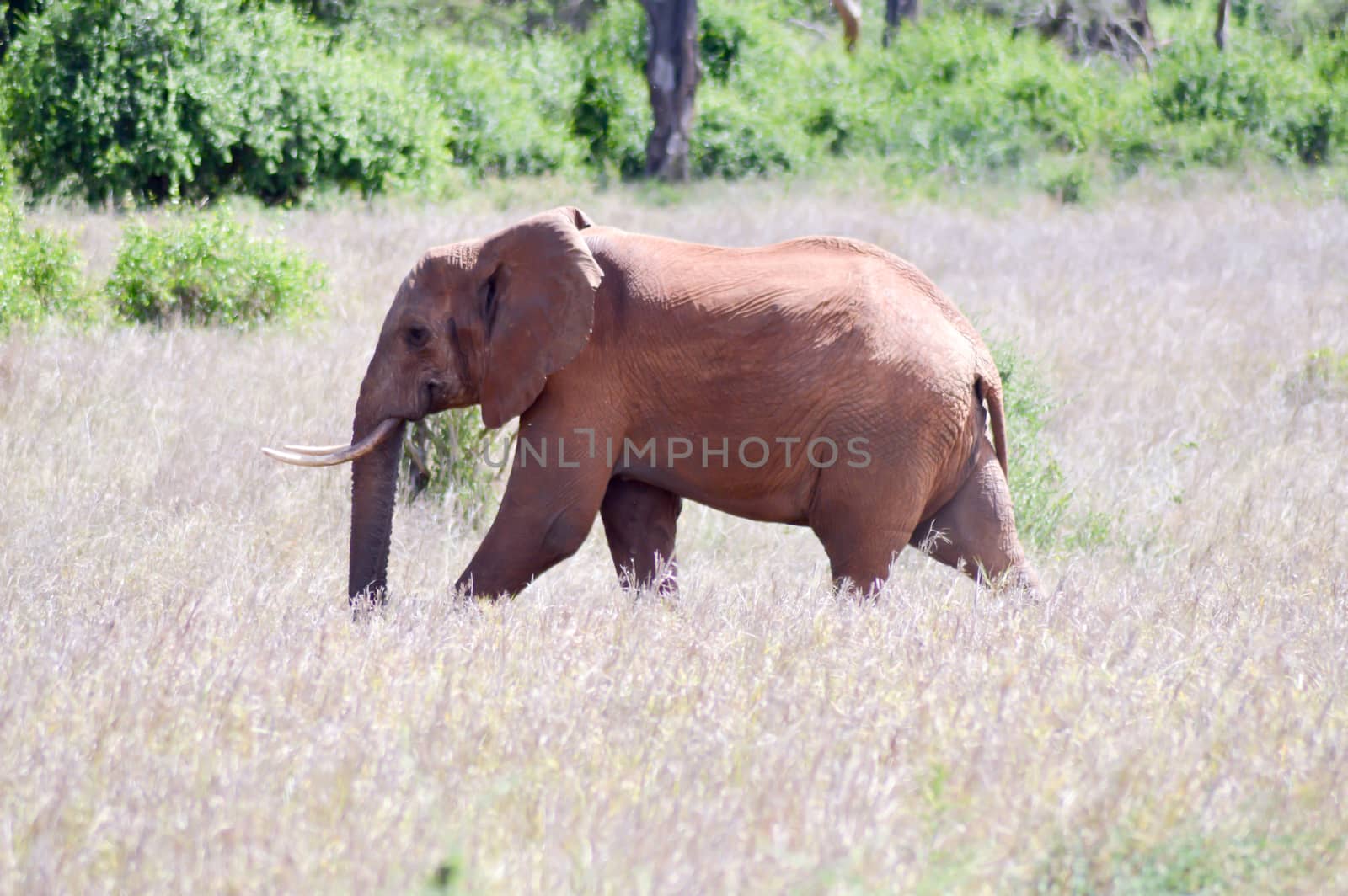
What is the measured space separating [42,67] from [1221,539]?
566 inches

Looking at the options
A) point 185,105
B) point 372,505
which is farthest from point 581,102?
point 372,505

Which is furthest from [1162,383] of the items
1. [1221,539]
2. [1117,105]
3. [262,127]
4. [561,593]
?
[1117,105]

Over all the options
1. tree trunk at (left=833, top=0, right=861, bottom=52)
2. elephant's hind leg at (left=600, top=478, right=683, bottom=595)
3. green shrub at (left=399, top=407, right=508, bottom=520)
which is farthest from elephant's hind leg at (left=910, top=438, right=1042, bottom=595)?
tree trunk at (left=833, top=0, right=861, bottom=52)

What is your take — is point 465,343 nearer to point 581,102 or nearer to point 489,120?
point 489,120

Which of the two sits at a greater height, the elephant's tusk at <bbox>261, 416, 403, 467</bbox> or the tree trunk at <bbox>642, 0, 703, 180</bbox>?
the elephant's tusk at <bbox>261, 416, 403, 467</bbox>

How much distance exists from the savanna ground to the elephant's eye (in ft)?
3.33

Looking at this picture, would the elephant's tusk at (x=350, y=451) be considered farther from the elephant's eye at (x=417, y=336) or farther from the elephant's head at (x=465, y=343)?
the elephant's eye at (x=417, y=336)

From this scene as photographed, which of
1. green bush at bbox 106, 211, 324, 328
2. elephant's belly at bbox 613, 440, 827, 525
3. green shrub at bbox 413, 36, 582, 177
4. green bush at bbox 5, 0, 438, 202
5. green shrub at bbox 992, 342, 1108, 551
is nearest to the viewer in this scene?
elephant's belly at bbox 613, 440, 827, 525

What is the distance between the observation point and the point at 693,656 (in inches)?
161

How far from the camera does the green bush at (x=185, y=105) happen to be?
16.6 metres

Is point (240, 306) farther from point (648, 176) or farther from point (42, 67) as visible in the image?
point (648, 176)

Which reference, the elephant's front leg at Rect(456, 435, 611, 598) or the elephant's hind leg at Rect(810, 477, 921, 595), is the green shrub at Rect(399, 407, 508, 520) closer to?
the elephant's front leg at Rect(456, 435, 611, 598)

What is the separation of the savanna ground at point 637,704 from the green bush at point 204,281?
3302 mm

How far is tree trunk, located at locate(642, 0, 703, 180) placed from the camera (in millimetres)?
23375
